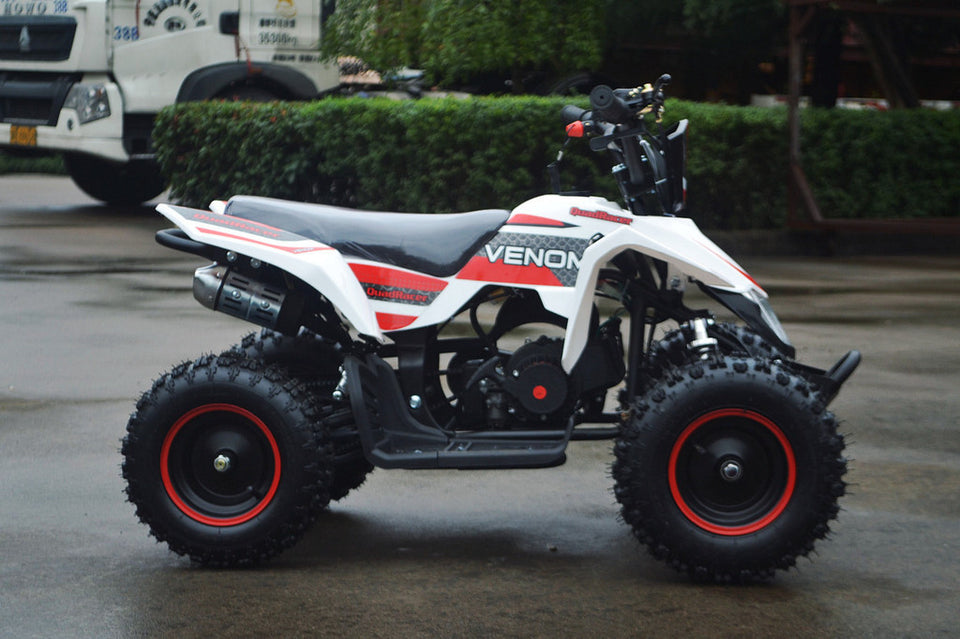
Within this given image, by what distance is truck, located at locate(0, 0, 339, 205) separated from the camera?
15.6 m

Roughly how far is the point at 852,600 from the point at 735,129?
10248mm

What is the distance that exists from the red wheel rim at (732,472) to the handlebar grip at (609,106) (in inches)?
42.0

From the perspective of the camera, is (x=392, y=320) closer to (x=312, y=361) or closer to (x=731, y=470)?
(x=312, y=361)

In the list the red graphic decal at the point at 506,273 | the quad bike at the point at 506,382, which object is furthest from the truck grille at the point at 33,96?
the red graphic decal at the point at 506,273

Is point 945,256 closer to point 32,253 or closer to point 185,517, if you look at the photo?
point 32,253

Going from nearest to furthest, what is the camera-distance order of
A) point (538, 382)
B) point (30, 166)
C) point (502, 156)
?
point (538, 382)
point (502, 156)
point (30, 166)

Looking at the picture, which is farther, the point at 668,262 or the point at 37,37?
the point at 37,37

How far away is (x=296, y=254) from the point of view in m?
4.64

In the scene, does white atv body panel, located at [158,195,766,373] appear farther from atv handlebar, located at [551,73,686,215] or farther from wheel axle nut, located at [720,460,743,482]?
wheel axle nut, located at [720,460,743,482]

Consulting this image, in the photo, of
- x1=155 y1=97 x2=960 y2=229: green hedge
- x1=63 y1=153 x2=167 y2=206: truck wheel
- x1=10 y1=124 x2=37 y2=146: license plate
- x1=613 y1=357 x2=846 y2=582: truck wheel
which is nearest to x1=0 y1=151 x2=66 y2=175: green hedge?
x1=63 y1=153 x2=167 y2=206: truck wheel

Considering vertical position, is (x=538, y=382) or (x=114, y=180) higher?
(x=538, y=382)

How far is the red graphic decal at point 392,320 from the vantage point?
15.6 feet

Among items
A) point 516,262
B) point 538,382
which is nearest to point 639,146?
point 516,262

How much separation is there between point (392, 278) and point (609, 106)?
0.96 meters
